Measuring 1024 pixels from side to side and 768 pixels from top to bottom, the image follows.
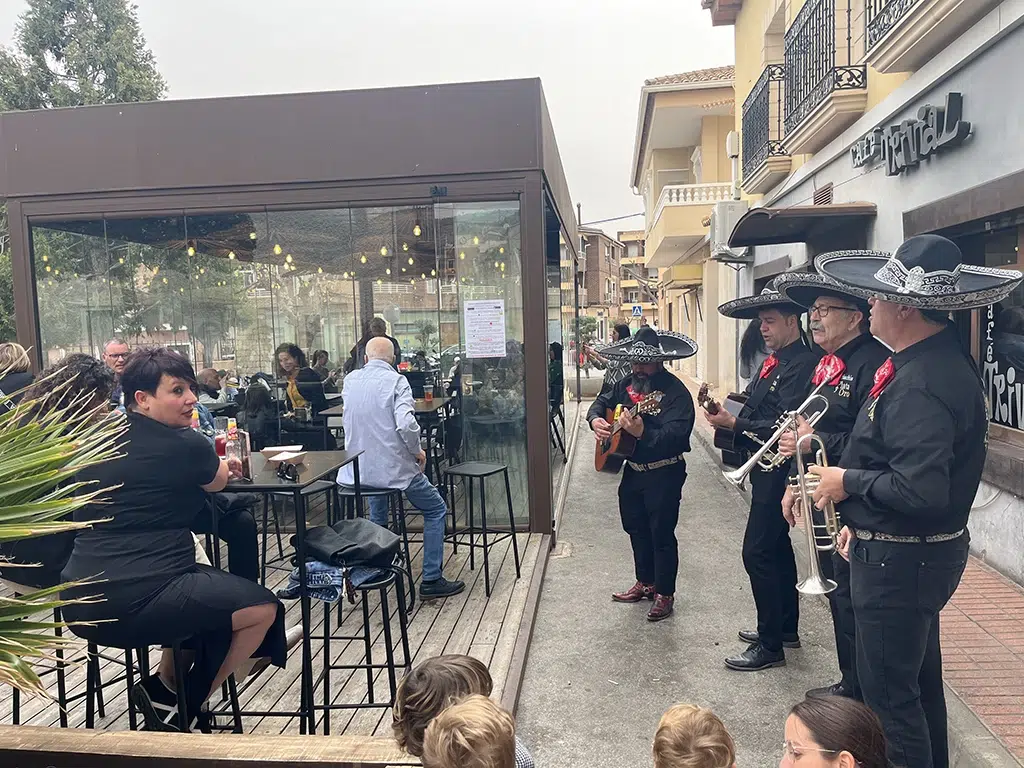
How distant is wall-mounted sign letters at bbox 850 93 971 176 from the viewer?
4766 mm

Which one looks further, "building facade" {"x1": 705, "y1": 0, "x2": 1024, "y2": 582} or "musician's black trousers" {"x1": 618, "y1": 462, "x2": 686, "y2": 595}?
"building facade" {"x1": 705, "y1": 0, "x2": 1024, "y2": 582}

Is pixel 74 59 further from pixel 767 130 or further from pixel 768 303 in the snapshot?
pixel 768 303

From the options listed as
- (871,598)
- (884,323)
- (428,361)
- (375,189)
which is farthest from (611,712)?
(375,189)

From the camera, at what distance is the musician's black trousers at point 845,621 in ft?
9.21

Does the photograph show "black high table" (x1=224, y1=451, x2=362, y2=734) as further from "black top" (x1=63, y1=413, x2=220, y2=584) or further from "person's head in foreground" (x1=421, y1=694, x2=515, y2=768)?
"person's head in foreground" (x1=421, y1=694, x2=515, y2=768)

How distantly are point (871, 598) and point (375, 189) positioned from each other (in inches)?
180

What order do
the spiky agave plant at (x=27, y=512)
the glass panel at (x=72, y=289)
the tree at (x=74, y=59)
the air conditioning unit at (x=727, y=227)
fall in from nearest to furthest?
the spiky agave plant at (x=27, y=512) < the glass panel at (x=72, y=289) < the air conditioning unit at (x=727, y=227) < the tree at (x=74, y=59)

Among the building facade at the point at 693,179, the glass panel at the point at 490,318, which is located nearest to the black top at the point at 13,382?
the glass panel at the point at 490,318

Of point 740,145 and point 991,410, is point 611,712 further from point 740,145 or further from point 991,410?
point 740,145

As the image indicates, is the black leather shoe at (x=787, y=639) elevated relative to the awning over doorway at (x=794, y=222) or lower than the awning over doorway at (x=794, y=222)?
lower

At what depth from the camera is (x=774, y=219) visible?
6.71 meters

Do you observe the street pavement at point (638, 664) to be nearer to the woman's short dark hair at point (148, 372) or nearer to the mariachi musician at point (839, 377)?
the mariachi musician at point (839, 377)

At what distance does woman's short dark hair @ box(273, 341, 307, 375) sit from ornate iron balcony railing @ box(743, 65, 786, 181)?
20.3 ft

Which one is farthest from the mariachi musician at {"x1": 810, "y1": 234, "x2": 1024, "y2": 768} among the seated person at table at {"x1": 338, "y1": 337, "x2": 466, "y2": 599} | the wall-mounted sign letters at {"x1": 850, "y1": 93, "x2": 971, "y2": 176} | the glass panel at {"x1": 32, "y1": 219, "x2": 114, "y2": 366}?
the glass panel at {"x1": 32, "y1": 219, "x2": 114, "y2": 366}
